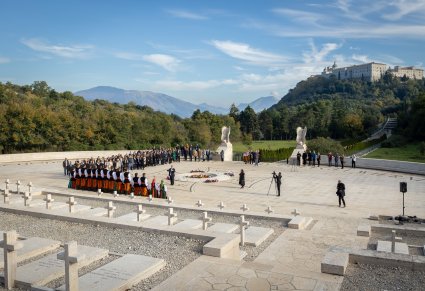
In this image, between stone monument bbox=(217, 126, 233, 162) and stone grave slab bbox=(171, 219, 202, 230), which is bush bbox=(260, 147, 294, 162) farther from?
stone grave slab bbox=(171, 219, 202, 230)

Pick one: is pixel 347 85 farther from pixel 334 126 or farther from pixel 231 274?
pixel 231 274

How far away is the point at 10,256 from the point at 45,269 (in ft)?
3.00

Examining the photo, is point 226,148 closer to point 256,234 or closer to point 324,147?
point 324,147

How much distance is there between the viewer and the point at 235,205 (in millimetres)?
17547

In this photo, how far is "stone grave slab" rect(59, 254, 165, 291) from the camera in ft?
22.7

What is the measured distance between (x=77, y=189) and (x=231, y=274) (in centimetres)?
1634

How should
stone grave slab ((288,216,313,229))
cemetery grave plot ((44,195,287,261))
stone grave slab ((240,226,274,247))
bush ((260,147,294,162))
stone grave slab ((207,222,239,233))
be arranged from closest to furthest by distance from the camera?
cemetery grave plot ((44,195,287,261)) < stone grave slab ((240,226,274,247)) < stone grave slab ((207,222,239,233)) < stone grave slab ((288,216,313,229)) < bush ((260,147,294,162))

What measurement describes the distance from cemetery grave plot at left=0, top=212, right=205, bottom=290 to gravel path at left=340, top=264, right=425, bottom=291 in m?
3.16

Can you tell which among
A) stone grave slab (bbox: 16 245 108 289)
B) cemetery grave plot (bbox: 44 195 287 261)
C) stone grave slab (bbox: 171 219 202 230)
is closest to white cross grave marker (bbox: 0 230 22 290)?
stone grave slab (bbox: 16 245 108 289)

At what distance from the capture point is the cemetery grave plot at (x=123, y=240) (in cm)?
826

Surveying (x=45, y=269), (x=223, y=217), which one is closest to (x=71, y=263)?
(x=45, y=269)

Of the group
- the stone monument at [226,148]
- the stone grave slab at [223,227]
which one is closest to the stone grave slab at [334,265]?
the stone grave slab at [223,227]

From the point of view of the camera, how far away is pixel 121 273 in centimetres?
746

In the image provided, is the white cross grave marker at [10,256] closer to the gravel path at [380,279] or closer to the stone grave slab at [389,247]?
the gravel path at [380,279]
